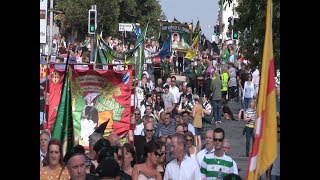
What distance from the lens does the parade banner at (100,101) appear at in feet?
57.9

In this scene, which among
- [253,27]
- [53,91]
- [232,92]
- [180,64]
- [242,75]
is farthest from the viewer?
[180,64]

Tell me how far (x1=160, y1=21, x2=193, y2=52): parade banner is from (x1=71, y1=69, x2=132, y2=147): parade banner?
A: 1055 inches

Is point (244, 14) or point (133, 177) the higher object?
point (244, 14)

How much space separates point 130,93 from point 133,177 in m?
7.07

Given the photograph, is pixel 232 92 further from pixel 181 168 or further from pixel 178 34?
pixel 181 168

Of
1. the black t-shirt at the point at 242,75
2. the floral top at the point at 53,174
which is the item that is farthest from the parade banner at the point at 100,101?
the black t-shirt at the point at 242,75

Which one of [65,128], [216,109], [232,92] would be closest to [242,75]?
[232,92]

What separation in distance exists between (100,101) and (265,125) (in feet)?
33.9

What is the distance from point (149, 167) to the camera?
464 inches

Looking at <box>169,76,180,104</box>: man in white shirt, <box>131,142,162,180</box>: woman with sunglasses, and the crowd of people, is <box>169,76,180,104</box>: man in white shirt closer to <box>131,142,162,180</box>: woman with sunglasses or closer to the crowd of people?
the crowd of people
